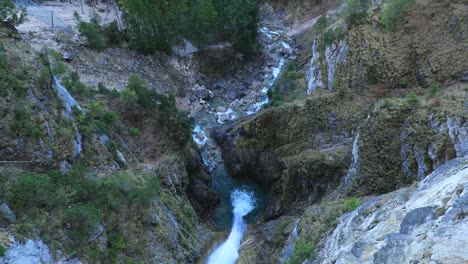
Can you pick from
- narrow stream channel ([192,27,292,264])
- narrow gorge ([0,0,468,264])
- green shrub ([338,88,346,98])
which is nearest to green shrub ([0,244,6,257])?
narrow gorge ([0,0,468,264])

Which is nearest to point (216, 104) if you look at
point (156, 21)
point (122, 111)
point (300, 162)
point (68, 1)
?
point (156, 21)

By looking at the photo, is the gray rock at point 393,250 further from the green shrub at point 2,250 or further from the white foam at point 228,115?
the white foam at point 228,115

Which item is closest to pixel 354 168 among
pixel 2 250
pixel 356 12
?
pixel 356 12

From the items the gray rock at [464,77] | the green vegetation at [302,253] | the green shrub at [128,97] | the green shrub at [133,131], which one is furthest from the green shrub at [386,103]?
the green shrub at [128,97]

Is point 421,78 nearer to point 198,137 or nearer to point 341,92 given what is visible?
point 341,92

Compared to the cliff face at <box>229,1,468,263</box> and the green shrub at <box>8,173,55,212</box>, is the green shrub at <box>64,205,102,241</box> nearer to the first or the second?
the green shrub at <box>8,173,55,212</box>
